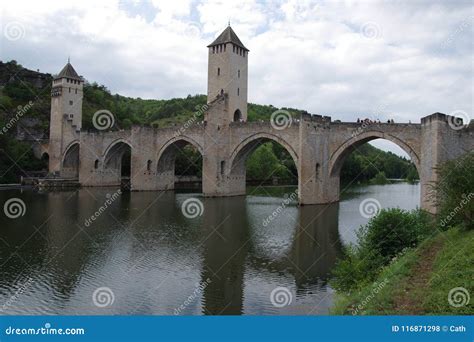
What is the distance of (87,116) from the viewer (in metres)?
65.1

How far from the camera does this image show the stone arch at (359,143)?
86.3 ft

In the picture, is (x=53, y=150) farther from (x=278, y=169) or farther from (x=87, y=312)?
(x=87, y=312)

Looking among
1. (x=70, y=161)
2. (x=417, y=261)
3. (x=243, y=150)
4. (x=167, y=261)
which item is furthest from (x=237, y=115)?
(x=417, y=261)

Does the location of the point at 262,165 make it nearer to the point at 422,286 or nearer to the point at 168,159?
the point at 168,159

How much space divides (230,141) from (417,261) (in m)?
24.6

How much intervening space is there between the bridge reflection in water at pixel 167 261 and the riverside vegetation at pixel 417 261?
123cm

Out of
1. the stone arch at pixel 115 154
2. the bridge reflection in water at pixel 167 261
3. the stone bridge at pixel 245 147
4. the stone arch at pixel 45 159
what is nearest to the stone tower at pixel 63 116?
the stone bridge at pixel 245 147

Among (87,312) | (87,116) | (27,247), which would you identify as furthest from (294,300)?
(87,116)

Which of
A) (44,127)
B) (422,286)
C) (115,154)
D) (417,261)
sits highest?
(44,127)

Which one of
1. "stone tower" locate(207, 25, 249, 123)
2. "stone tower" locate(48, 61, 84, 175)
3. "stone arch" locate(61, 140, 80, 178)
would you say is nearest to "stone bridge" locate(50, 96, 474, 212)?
"stone arch" locate(61, 140, 80, 178)

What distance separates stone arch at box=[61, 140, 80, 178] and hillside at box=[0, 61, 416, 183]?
2.67 metres

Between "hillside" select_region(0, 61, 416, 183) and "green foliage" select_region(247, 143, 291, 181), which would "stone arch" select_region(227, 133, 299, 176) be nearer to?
"hillside" select_region(0, 61, 416, 183)

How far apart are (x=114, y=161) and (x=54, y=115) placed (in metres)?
9.54

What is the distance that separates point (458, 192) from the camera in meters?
12.5
